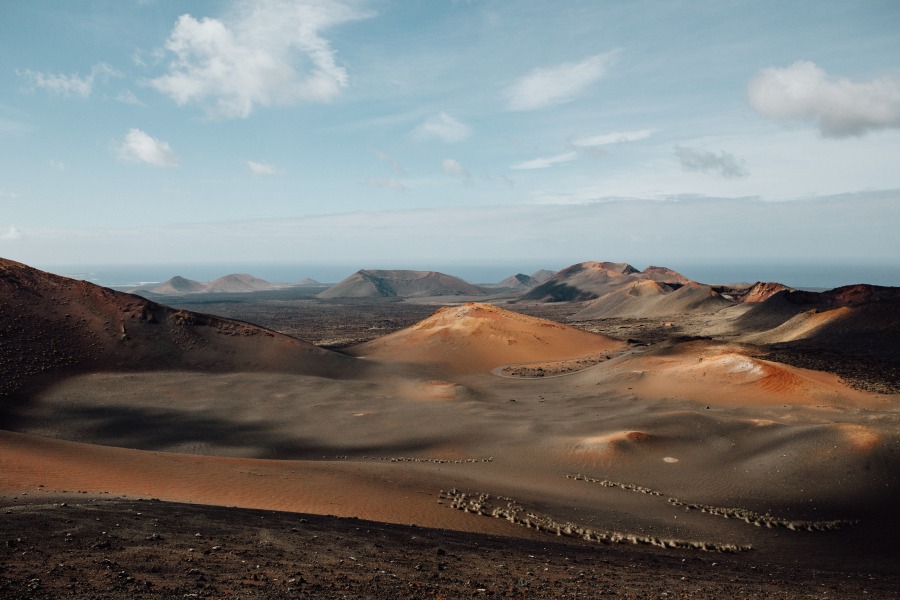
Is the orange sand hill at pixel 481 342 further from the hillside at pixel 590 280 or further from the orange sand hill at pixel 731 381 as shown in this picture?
the hillside at pixel 590 280

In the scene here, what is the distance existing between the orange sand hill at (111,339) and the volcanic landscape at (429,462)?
192mm

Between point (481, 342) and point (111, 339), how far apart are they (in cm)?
3538

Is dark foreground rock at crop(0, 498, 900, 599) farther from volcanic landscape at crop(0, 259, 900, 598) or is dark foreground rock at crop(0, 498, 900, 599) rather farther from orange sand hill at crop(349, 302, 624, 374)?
orange sand hill at crop(349, 302, 624, 374)

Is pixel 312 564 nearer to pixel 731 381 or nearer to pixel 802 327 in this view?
pixel 731 381

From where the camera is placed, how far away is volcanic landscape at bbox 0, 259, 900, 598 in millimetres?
9445

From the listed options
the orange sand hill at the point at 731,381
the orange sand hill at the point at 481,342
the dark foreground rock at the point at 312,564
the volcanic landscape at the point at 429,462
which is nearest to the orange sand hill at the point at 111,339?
the volcanic landscape at the point at 429,462

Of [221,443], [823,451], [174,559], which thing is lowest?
[221,443]

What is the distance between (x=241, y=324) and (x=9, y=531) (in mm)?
44071

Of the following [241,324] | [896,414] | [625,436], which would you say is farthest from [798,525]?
[241,324]

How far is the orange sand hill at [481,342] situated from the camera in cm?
5622

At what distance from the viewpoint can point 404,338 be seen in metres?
63.5

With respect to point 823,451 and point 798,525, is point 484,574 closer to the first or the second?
point 798,525

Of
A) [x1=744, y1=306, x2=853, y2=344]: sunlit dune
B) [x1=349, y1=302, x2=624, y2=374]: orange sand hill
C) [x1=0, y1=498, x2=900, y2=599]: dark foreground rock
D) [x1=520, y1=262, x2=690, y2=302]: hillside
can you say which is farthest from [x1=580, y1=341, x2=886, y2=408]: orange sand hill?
[x1=520, y1=262, x2=690, y2=302]: hillside

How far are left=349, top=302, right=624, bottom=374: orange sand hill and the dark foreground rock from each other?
→ 40.1 m
